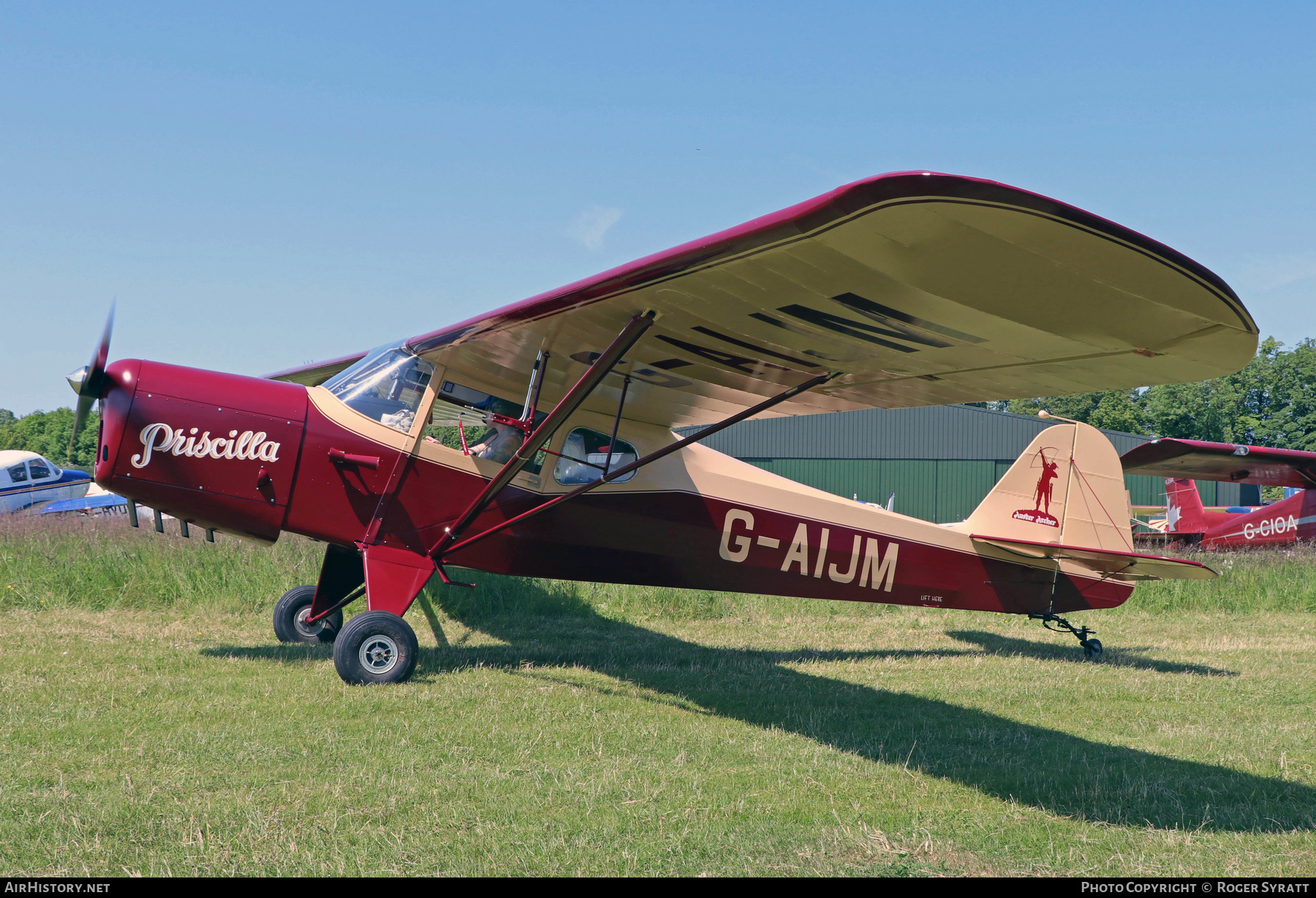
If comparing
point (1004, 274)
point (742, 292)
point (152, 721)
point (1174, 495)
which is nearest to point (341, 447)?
point (152, 721)

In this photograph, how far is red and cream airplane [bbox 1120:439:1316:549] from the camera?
11.3 meters

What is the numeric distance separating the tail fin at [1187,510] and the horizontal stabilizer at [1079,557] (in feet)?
41.0

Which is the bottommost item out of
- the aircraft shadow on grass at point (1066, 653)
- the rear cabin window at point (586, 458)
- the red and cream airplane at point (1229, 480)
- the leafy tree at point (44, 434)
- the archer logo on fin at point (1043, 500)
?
the leafy tree at point (44, 434)

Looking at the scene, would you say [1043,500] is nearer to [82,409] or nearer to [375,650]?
[375,650]

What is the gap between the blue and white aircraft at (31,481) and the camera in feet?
74.9

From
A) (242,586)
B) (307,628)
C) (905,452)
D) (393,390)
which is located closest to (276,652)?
(307,628)

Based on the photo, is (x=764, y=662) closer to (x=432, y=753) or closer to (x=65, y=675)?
(x=432, y=753)

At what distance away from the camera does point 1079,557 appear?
851 centimetres

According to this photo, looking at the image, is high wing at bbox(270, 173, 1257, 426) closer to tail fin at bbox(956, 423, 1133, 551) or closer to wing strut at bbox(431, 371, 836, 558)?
wing strut at bbox(431, 371, 836, 558)

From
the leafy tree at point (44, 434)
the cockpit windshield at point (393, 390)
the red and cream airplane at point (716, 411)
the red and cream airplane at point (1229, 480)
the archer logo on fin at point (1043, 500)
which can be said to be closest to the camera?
the red and cream airplane at point (716, 411)

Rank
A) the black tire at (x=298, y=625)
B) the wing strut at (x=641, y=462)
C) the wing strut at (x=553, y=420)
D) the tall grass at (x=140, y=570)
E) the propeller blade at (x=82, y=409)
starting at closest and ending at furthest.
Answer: the wing strut at (x=553, y=420) → the wing strut at (x=641, y=462) → the propeller blade at (x=82, y=409) → the black tire at (x=298, y=625) → the tall grass at (x=140, y=570)

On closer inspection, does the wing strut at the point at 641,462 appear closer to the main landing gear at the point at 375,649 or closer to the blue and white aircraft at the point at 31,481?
the main landing gear at the point at 375,649

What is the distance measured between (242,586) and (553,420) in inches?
224

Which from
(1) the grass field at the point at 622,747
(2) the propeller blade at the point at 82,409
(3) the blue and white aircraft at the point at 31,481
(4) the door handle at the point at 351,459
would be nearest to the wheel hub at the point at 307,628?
(1) the grass field at the point at 622,747
